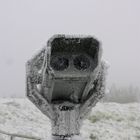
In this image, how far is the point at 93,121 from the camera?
12.4 meters

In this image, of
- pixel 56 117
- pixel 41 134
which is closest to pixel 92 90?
pixel 56 117

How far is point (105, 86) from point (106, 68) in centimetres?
15

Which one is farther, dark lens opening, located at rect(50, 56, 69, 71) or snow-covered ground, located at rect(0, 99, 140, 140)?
snow-covered ground, located at rect(0, 99, 140, 140)

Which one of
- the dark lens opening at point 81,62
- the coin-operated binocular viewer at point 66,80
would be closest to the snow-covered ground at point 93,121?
the coin-operated binocular viewer at point 66,80

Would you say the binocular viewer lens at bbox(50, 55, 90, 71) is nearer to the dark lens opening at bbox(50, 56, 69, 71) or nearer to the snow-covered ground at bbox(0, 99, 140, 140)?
the dark lens opening at bbox(50, 56, 69, 71)

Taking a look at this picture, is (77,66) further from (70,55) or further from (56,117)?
(56,117)

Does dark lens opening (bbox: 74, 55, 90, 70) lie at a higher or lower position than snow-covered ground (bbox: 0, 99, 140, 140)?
higher

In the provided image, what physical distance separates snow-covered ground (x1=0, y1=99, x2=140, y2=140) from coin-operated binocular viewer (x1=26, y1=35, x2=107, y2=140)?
23.7 feet

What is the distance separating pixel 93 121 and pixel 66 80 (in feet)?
31.0

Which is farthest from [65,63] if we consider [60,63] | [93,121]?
[93,121]

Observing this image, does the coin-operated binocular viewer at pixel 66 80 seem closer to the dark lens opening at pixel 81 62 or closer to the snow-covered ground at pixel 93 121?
the dark lens opening at pixel 81 62

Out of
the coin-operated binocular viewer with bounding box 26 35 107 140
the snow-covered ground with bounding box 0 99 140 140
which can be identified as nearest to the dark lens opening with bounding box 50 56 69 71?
the coin-operated binocular viewer with bounding box 26 35 107 140

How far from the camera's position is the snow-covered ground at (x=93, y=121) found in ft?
36.4

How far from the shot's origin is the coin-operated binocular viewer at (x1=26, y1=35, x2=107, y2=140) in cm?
295
